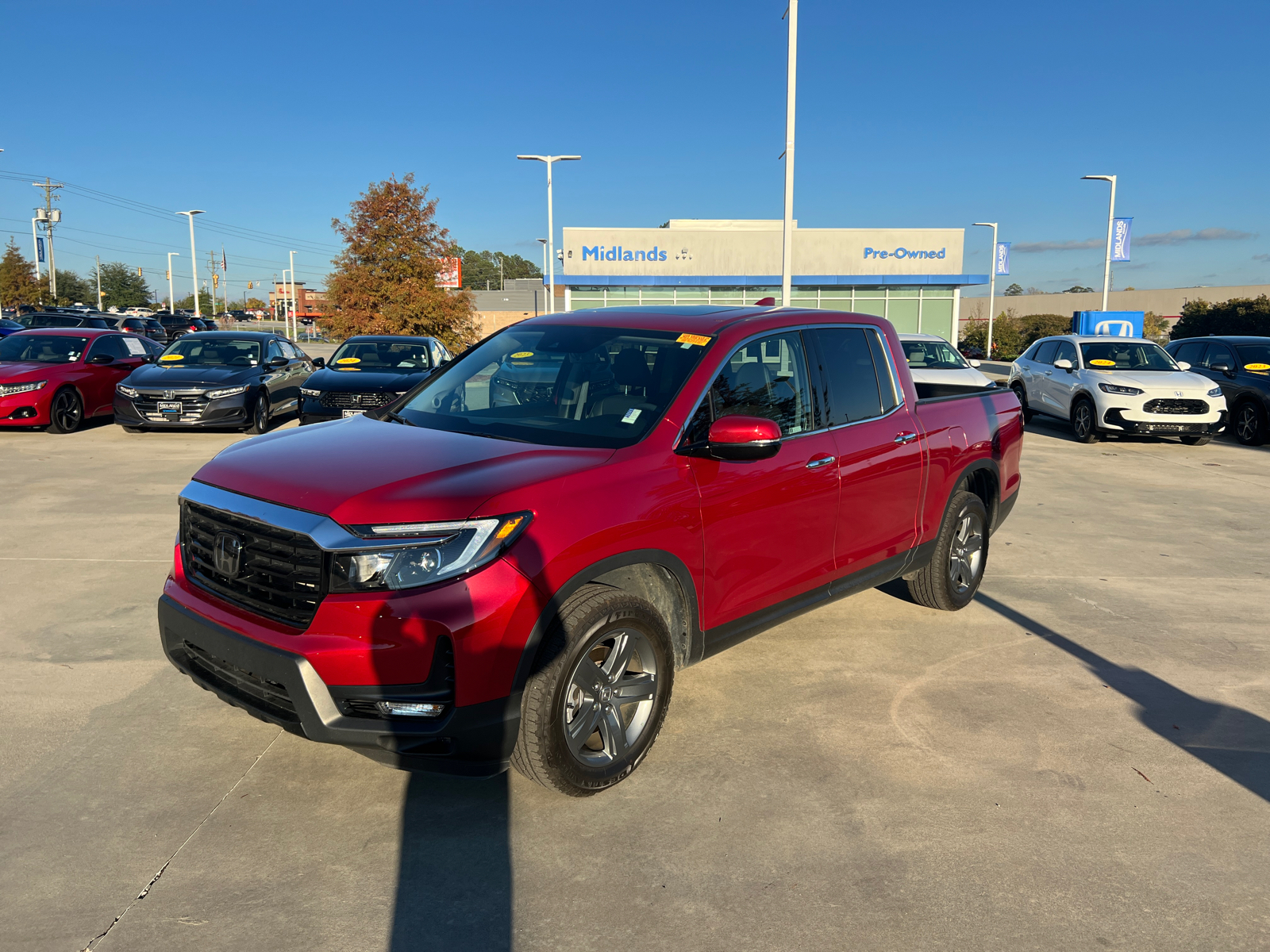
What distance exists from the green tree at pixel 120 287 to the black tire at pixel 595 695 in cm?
11117

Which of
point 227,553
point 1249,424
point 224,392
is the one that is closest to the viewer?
point 227,553

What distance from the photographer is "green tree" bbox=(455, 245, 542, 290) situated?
157 meters

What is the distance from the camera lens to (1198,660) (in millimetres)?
5238

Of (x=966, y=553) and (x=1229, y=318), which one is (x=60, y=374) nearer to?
(x=966, y=553)

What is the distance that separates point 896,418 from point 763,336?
45.6 inches

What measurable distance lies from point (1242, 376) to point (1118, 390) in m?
2.59

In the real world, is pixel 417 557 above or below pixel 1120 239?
below

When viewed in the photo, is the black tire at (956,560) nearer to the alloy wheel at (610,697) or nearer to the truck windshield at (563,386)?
the truck windshield at (563,386)

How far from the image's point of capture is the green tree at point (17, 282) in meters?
64.4

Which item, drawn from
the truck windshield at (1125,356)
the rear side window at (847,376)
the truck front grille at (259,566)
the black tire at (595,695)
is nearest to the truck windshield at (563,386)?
the black tire at (595,695)

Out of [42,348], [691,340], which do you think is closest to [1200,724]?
[691,340]

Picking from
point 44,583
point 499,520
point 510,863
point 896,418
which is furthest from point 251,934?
point 44,583

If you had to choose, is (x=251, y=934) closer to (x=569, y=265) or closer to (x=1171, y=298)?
(x=569, y=265)

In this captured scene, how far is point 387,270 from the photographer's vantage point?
30.1 m
